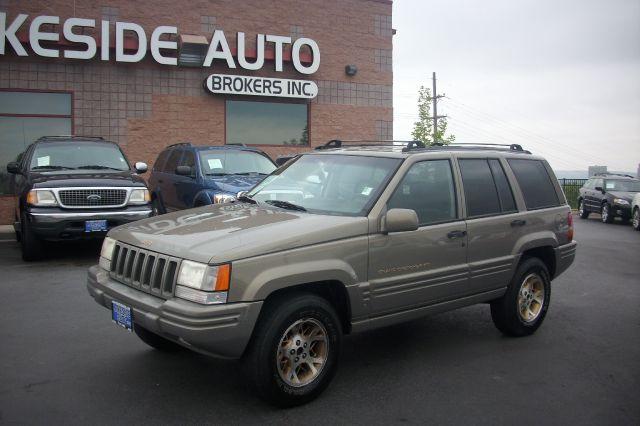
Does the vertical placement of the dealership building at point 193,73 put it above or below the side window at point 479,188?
above

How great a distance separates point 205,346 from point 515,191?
11.6 ft

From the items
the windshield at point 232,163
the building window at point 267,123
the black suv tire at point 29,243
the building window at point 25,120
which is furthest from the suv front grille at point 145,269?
the building window at point 267,123

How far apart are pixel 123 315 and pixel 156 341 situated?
875 mm

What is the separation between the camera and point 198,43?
53.2 feet

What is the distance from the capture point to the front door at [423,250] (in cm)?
467

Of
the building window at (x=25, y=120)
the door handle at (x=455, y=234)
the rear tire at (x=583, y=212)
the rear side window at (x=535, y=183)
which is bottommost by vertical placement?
the rear tire at (x=583, y=212)

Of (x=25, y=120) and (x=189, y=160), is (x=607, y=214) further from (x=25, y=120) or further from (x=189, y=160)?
(x=25, y=120)

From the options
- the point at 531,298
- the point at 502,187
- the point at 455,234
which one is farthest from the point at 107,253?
the point at 531,298

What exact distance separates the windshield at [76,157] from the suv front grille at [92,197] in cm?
105

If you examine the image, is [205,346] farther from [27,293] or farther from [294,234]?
[27,293]

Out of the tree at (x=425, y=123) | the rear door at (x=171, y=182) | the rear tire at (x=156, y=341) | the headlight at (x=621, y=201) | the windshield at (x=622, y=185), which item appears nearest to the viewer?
the rear tire at (x=156, y=341)

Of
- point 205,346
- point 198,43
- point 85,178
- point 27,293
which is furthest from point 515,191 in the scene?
point 198,43

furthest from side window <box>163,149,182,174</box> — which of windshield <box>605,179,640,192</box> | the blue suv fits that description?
windshield <box>605,179,640,192</box>

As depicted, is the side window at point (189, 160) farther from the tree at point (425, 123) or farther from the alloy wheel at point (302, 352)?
the tree at point (425, 123)
